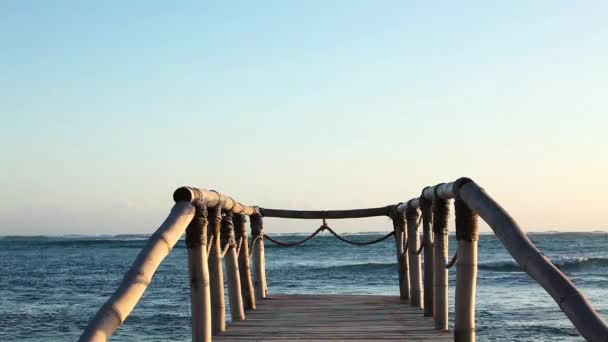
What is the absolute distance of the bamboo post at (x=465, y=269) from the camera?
579 centimetres

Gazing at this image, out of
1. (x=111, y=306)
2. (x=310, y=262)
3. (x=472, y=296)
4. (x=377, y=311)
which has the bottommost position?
(x=310, y=262)

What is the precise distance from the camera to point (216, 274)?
23.8 ft

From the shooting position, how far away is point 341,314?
8789mm

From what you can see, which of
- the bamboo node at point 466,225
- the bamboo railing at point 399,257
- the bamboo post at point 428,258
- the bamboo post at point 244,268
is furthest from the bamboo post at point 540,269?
the bamboo post at point 244,268

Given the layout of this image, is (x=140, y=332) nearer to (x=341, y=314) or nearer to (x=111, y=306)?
(x=341, y=314)

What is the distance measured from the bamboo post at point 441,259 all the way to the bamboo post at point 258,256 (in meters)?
3.75

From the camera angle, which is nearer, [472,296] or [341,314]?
[472,296]

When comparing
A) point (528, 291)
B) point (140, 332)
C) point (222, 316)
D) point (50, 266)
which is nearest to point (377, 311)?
point (222, 316)

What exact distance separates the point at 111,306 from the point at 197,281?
237cm

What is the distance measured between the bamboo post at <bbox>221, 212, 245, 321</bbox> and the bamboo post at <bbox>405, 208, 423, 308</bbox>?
2158mm

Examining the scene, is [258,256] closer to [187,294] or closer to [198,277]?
[198,277]

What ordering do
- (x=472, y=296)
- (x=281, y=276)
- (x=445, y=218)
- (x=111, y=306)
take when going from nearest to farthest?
(x=111, y=306), (x=472, y=296), (x=445, y=218), (x=281, y=276)

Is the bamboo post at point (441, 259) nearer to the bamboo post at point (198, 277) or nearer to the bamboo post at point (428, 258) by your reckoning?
the bamboo post at point (428, 258)

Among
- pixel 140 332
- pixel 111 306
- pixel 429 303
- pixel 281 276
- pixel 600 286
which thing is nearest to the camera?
pixel 111 306
